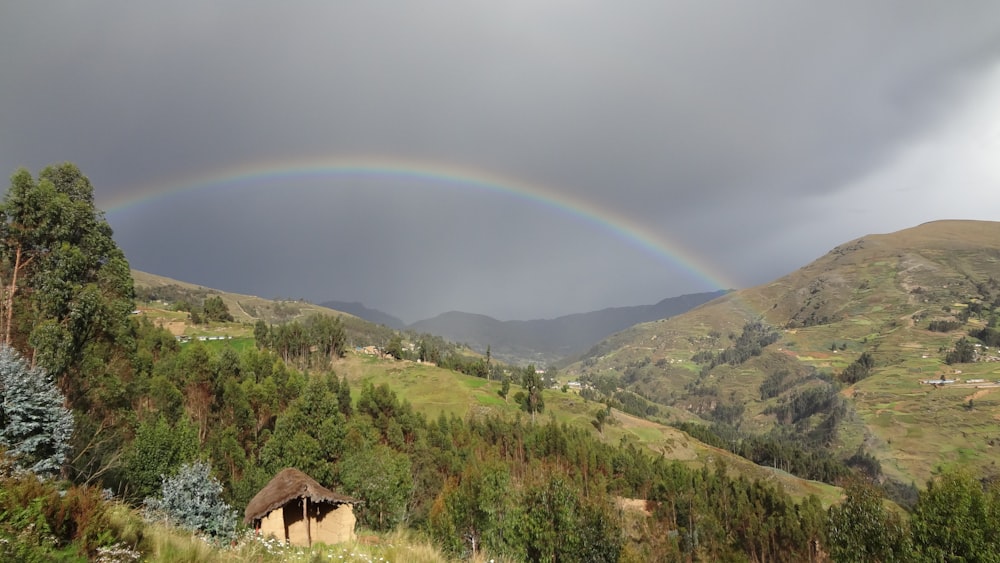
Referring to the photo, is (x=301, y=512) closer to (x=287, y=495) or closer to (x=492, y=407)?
(x=287, y=495)

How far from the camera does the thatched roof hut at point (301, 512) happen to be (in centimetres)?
2577

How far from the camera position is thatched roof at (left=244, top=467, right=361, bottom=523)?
84.1 ft

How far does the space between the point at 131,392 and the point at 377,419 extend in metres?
45.6

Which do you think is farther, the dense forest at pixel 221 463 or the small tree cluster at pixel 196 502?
the small tree cluster at pixel 196 502

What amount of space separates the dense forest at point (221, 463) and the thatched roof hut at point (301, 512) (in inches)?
135

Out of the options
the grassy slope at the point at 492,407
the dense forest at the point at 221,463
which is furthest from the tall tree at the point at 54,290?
the grassy slope at the point at 492,407

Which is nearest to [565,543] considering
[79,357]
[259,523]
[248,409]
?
[259,523]

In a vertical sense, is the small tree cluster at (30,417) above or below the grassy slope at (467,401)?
above

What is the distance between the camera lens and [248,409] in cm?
5284

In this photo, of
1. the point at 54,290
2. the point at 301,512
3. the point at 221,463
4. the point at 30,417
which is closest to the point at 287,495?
the point at 301,512

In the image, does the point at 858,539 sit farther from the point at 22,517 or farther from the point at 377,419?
the point at 377,419

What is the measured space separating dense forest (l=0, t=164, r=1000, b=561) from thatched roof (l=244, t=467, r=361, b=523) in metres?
3.14

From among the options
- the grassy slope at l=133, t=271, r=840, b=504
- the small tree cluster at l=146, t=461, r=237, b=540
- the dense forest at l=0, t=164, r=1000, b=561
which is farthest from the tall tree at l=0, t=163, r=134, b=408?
the grassy slope at l=133, t=271, r=840, b=504

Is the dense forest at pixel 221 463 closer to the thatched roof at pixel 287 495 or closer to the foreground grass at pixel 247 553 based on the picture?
the foreground grass at pixel 247 553
